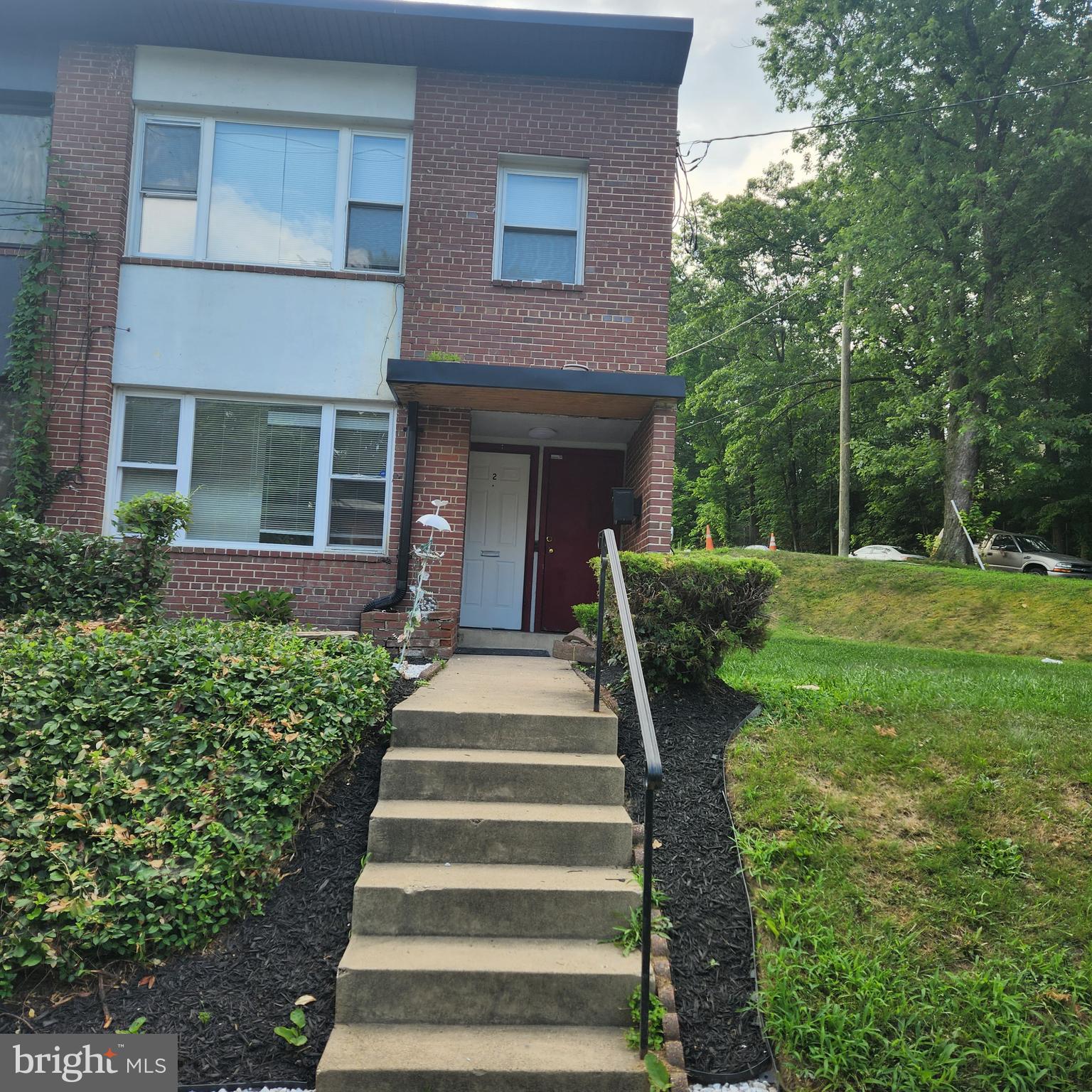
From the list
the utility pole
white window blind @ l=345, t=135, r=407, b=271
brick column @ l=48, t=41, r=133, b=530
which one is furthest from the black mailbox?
the utility pole

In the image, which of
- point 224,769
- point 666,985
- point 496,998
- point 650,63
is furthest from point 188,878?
point 650,63

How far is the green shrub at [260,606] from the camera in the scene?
24.6 feet

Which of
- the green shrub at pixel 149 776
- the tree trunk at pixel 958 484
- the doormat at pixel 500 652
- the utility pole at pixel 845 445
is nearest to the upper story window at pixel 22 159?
the green shrub at pixel 149 776

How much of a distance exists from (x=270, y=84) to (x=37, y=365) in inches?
142

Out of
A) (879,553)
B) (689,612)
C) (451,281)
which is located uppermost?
(451,281)

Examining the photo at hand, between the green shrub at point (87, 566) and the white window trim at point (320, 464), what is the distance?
161cm

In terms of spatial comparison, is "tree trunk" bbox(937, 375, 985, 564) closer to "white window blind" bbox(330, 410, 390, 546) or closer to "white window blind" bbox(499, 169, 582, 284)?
"white window blind" bbox(499, 169, 582, 284)

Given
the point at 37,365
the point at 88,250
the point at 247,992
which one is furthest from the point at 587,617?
the point at 88,250

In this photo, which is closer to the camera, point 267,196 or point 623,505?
point 623,505

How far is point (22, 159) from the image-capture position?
27.2 ft

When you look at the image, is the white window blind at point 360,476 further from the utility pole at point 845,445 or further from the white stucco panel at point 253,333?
the utility pole at point 845,445

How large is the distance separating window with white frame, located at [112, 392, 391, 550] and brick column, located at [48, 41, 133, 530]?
0.93 ft

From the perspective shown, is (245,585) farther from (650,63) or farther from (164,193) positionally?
(650,63)

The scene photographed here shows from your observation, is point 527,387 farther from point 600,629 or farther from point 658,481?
point 600,629
